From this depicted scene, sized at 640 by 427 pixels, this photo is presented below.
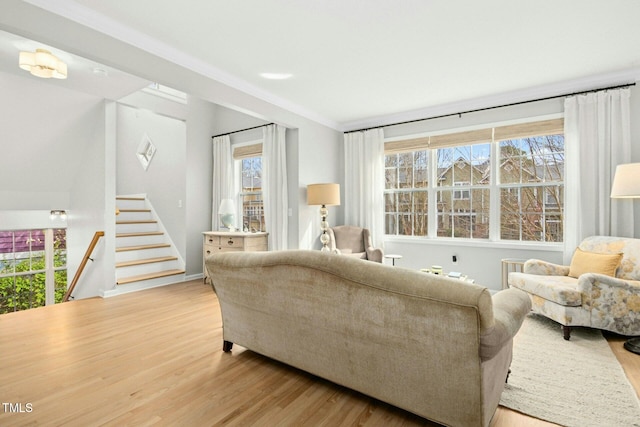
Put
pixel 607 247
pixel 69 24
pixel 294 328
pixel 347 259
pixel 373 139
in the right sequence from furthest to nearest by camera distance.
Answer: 1. pixel 373 139
2. pixel 607 247
3. pixel 69 24
4. pixel 294 328
5. pixel 347 259

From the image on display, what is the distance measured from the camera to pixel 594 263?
118 inches

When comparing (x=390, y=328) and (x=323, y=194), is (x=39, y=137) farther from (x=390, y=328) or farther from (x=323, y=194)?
(x=390, y=328)

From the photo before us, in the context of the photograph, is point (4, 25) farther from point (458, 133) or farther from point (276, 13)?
point (458, 133)

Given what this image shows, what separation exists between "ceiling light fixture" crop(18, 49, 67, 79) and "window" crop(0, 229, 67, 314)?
3590mm

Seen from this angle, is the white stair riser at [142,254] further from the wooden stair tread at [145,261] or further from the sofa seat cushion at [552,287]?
the sofa seat cushion at [552,287]

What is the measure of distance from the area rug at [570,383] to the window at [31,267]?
22.9ft

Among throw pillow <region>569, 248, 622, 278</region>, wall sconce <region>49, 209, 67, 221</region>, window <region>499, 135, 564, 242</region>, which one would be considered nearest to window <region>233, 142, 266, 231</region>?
wall sconce <region>49, 209, 67, 221</region>

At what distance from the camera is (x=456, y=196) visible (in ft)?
15.0

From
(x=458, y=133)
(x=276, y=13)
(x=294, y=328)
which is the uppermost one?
(x=276, y=13)

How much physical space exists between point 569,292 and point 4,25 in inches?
183

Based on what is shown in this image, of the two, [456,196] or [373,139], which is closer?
[456,196]

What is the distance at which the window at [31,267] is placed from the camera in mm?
5406

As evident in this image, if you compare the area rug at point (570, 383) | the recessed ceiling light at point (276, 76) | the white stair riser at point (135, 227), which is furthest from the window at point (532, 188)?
the white stair riser at point (135, 227)

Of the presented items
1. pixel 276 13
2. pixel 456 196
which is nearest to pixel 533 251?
pixel 456 196
